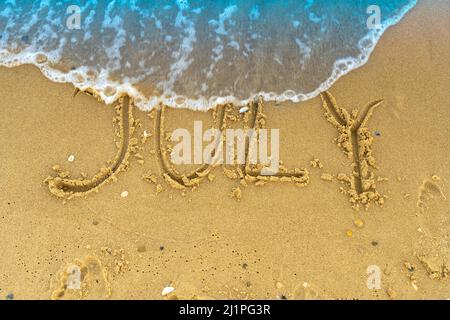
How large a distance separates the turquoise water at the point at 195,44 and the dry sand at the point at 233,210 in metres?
0.33

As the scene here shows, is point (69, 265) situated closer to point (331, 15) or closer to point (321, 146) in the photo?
point (321, 146)

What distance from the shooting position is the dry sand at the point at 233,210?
161 inches

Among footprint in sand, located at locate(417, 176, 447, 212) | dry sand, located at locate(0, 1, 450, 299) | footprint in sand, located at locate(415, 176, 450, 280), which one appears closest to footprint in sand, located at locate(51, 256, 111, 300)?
dry sand, located at locate(0, 1, 450, 299)

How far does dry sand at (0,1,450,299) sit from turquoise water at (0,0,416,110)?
0.33 meters

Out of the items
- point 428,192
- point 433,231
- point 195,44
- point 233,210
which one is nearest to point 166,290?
point 233,210

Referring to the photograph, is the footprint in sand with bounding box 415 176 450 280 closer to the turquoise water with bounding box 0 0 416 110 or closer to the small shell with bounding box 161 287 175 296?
the turquoise water with bounding box 0 0 416 110

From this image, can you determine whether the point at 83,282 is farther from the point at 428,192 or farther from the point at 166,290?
the point at 428,192

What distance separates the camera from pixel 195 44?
17.6ft

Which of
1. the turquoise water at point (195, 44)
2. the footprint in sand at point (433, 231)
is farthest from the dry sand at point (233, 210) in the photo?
the turquoise water at point (195, 44)

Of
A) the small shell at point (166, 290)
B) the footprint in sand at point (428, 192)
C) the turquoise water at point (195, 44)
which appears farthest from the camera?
the turquoise water at point (195, 44)

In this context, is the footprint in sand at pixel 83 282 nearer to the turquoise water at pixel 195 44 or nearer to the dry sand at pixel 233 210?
the dry sand at pixel 233 210

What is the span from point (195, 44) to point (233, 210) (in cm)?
257

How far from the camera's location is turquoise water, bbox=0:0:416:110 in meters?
5.11

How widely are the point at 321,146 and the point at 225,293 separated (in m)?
2.15
